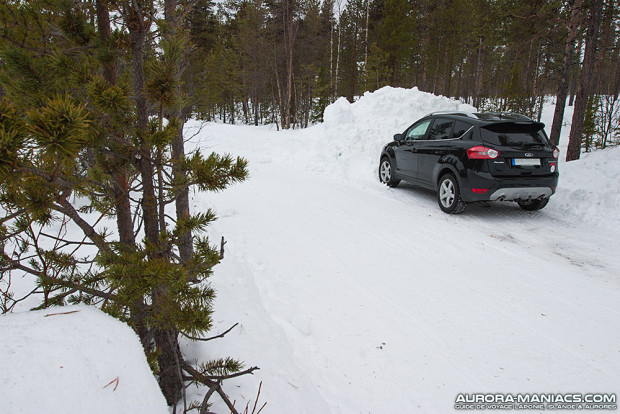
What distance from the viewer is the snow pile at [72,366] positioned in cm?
107

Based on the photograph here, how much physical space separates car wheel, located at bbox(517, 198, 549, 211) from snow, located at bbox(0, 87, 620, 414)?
1.09 ft

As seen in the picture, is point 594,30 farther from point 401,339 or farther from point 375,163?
point 401,339

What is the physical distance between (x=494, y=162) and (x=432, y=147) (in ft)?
5.06

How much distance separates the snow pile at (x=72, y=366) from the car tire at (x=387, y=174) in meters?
8.15

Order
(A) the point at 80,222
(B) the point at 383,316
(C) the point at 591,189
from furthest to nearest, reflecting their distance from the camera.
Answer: (C) the point at 591,189
(B) the point at 383,316
(A) the point at 80,222

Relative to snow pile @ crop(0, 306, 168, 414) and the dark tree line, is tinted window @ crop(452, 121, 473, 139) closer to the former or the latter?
snow pile @ crop(0, 306, 168, 414)

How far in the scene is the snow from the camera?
1.34m

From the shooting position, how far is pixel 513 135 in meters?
6.28

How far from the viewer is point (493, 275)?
4391mm

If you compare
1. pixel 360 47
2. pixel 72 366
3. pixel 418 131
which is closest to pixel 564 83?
pixel 418 131

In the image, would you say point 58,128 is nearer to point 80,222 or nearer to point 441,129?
point 80,222

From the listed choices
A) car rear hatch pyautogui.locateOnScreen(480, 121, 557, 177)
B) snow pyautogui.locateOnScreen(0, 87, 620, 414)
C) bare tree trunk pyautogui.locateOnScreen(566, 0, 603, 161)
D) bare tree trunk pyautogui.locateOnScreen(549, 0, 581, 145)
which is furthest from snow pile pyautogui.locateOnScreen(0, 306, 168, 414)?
bare tree trunk pyautogui.locateOnScreen(549, 0, 581, 145)

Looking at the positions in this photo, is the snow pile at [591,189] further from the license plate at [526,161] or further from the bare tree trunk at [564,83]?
the bare tree trunk at [564,83]

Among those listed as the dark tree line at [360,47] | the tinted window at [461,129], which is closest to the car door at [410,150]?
the tinted window at [461,129]
